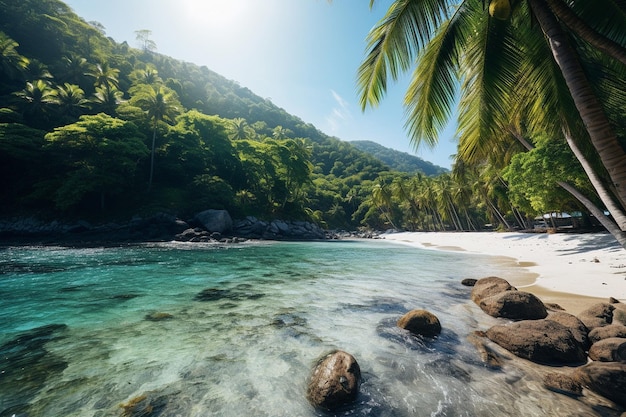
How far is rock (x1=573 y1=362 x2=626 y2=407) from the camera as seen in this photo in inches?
130

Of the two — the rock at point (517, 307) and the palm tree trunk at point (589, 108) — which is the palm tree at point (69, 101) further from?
the rock at point (517, 307)

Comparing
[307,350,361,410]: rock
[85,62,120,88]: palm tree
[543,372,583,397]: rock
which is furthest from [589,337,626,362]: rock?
[85,62,120,88]: palm tree

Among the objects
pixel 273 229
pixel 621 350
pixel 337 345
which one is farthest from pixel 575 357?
pixel 273 229

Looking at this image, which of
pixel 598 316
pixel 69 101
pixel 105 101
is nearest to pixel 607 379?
pixel 598 316

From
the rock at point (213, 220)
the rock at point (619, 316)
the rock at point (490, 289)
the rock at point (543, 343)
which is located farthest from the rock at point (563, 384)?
the rock at point (213, 220)

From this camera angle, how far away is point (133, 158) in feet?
118

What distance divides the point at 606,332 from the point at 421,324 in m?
3.16

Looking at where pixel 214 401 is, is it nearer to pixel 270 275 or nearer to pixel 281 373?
pixel 281 373

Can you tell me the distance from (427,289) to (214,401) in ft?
27.4

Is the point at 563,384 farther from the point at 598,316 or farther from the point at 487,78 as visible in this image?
the point at 487,78

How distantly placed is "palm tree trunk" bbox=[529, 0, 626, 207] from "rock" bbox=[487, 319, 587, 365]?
269 cm

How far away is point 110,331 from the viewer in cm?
548

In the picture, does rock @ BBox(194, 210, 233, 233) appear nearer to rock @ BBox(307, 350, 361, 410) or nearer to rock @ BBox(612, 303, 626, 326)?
rock @ BBox(307, 350, 361, 410)

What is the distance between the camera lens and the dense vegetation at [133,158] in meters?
27.8
